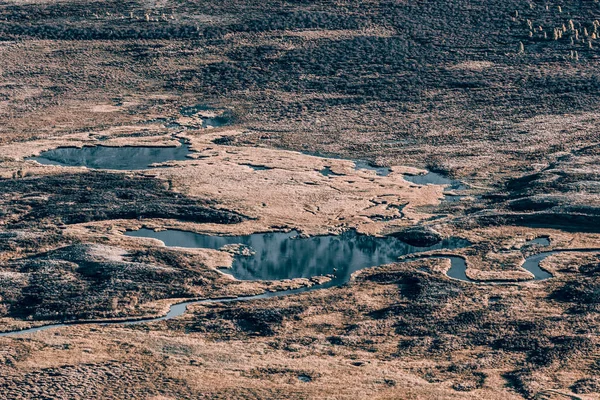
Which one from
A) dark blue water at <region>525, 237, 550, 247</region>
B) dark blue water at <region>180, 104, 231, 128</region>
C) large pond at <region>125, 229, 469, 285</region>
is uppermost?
dark blue water at <region>180, 104, 231, 128</region>

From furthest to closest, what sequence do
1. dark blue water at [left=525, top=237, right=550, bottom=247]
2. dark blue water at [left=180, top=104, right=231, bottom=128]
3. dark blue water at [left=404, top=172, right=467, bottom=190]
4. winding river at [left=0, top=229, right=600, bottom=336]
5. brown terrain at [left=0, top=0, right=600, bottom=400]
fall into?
dark blue water at [left=180, top=104, right=231, bottom=128] → dark blue water at [left=404, top=172, right=467, bottom=190] → dark blue water at [left=525, top=237, right=550, bottom=247] → winding river at [left=0, top=229, right=600, bottom=336] → brown terrain at [left=0, top=0, right=600, bottom=400]

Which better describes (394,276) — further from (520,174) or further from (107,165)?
(107,165)

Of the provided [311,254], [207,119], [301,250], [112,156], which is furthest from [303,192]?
[207,119]

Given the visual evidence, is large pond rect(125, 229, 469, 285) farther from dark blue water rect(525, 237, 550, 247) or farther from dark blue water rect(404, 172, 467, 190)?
dark blue water rect(404, 172, 467, 190)

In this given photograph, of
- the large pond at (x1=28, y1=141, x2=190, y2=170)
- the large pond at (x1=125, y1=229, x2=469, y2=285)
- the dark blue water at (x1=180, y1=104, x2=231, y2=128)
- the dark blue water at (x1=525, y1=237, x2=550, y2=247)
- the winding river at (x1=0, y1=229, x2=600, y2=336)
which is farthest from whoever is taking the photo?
the dark blue water at (x1=180, y1=104, x2=231, y2=128)

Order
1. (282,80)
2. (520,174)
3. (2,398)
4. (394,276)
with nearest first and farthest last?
(2,398) < (394,276) < (520,174) < (282,80)

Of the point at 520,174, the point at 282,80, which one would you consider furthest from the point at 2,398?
the point at 282,80

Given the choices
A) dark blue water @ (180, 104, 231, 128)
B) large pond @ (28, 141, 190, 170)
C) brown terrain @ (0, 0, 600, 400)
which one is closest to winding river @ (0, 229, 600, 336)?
brown terrain @ (0, 0, 600, 400)
